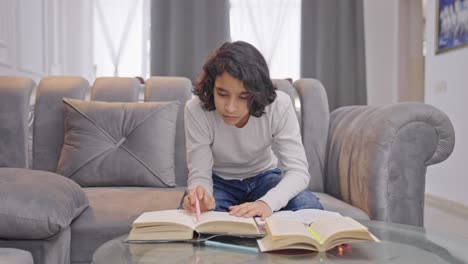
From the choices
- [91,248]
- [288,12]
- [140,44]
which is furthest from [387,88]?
[91,248]

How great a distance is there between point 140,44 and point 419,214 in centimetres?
410

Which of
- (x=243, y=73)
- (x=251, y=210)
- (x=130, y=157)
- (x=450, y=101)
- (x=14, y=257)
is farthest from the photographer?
(x=450, y=101)

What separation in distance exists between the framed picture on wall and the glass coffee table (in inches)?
116

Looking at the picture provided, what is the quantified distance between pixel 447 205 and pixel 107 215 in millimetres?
3044

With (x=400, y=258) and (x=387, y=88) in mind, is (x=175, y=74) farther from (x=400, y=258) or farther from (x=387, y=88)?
(x=400, y=258)

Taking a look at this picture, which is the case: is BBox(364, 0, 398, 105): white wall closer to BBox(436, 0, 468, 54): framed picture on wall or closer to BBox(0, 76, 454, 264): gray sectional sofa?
BBox(436, 0, 468, 54): framed picture on wall

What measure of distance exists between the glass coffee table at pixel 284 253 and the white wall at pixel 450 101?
109 inches

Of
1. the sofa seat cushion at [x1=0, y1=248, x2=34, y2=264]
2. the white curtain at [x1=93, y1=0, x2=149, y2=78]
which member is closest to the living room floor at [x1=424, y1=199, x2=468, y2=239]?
the sofa seat cushion at [x1=0, y1=248, x2=34, y2=264]

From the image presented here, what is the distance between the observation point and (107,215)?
5.00 feet

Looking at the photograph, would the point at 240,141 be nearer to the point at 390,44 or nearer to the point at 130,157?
the point at 130,157

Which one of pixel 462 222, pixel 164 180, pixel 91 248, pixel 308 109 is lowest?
pixel 462 222

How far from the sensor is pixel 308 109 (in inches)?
81.2

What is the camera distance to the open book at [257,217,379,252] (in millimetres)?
923

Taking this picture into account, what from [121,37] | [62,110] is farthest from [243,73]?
[121,37]
